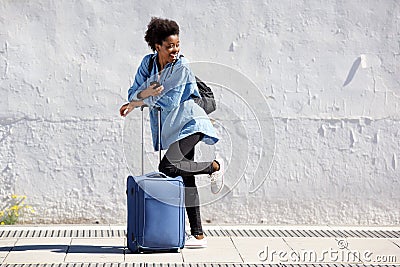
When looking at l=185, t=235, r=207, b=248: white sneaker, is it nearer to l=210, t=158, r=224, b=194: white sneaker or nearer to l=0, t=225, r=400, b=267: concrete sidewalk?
l=0, t=225, r=400, b=267: concrete sidewalk

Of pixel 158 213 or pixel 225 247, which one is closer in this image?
pixel 158 213

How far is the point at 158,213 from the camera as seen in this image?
6082 millimetres

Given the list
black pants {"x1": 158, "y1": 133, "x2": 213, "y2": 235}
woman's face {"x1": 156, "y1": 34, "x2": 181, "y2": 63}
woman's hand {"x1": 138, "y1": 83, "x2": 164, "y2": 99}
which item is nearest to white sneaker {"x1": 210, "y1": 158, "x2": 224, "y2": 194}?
black pants {"x1": 158, "y1": 133, "x2": 213, "y2": 235}

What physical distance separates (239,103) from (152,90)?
1477 millimetres

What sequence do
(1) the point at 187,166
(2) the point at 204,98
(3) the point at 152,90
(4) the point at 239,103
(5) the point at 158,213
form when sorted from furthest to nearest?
(4) the point at 239,103
(2) the point at 204,98
(1) the point at 187,166
(3) the point at 152,90
(5) the point at 158,213

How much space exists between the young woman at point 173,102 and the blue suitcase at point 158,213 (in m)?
0.22

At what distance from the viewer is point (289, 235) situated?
23.4 ft

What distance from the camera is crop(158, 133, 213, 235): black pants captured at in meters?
6.31

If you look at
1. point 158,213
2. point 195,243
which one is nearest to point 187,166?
point 158,213

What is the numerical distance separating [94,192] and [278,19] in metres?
2.23

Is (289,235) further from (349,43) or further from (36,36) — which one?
(36,36)

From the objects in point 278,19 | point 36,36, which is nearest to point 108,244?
point 36,36

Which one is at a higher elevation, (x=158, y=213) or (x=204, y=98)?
(x=204, y=98)

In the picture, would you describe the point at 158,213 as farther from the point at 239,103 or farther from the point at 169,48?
the point at 239,103
